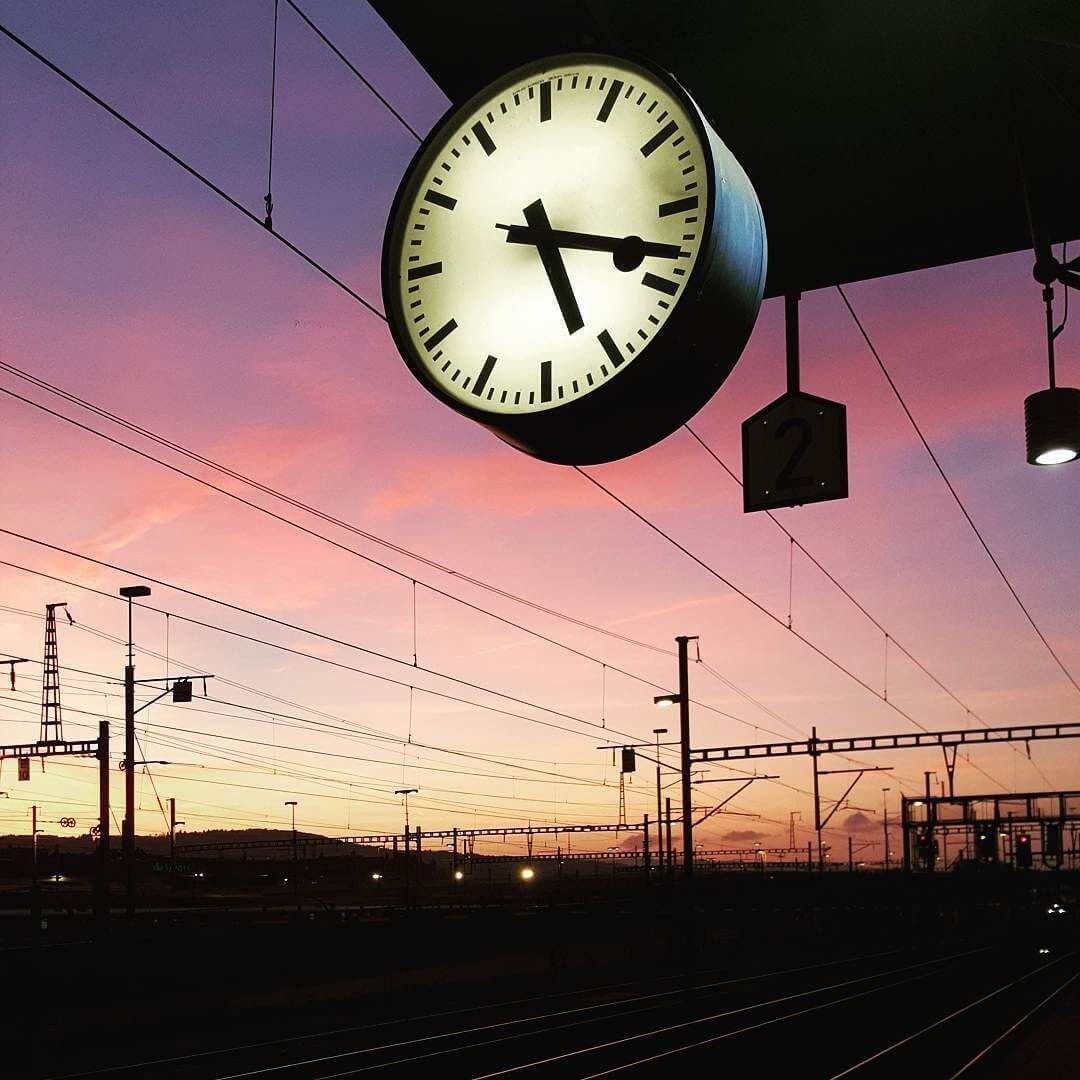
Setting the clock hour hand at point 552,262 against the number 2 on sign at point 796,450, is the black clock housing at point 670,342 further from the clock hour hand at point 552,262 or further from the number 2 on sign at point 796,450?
the number 2 on sign at point 796,450

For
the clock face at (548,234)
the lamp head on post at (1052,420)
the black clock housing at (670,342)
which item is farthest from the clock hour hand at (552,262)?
the lamp head on post at (1052,420)

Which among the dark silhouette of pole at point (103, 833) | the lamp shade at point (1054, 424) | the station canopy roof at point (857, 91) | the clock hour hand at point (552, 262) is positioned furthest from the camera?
the dark silhouette of pole at point (103, 833)

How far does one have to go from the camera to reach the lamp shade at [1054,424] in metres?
3.63

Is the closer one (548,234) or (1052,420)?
(548,234)

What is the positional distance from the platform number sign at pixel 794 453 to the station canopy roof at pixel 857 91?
487 mm

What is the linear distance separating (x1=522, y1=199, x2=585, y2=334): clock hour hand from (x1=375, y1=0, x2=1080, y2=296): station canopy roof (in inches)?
22.2

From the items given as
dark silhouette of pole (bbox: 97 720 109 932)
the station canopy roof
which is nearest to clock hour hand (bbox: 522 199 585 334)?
the station canopy roof

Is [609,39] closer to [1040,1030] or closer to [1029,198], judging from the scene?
[1029,198]

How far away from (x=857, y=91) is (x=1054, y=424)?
1.18m

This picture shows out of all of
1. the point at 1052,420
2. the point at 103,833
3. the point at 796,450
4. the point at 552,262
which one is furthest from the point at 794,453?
the point at 103,833

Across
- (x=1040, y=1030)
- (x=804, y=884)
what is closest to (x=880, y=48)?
(x=1040, y=1030)

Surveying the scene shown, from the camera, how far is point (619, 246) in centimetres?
206

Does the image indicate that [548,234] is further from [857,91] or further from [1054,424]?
[1054,424]

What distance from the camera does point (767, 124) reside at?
10.9ft
